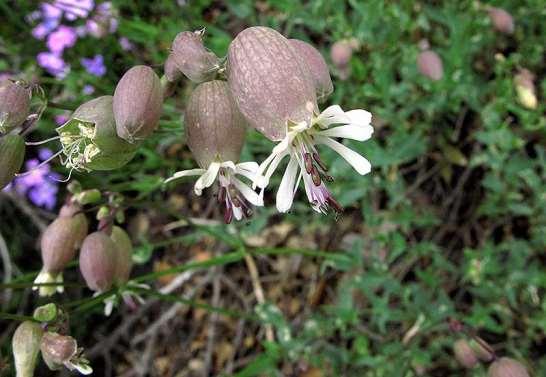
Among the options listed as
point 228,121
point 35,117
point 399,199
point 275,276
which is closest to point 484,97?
point 399,199

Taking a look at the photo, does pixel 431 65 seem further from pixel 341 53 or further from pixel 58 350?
pixel 58 350

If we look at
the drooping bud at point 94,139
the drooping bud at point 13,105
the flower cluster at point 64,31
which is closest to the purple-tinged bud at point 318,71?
the drooping bud at point 94,139

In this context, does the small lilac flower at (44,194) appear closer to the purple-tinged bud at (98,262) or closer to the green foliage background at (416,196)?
the green foliage background at (416,196)

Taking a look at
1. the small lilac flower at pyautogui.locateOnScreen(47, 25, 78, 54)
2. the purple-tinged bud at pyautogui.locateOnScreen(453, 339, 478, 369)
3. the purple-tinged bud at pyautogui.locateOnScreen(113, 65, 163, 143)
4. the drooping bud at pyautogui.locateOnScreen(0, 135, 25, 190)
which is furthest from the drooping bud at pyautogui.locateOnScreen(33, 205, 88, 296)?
the small lilac flower at pyautogui.locateOnScreen(47, 25, 78, 54)

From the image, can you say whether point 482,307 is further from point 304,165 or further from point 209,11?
point 209,11

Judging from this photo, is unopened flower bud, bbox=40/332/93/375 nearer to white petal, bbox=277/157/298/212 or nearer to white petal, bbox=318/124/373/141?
white petal, bbox=277/157/298/212

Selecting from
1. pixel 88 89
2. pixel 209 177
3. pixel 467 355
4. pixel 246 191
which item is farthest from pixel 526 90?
pixel 88 89
